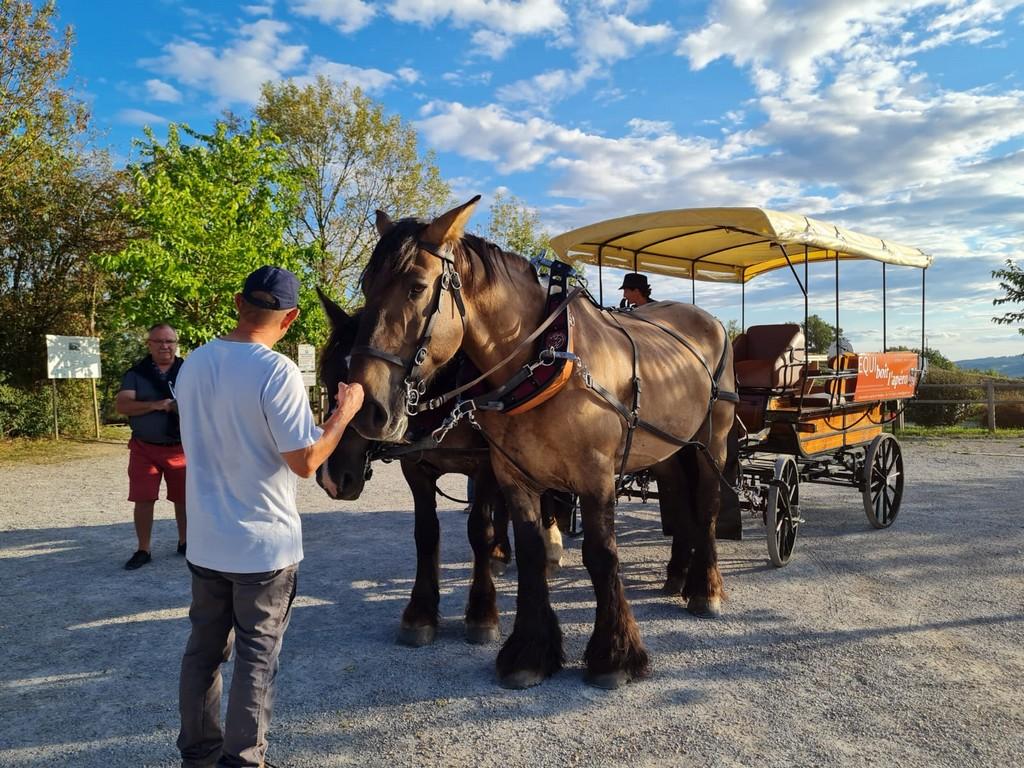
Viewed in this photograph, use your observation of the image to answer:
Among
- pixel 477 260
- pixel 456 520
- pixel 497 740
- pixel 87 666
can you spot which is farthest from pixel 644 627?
pixel 456 520

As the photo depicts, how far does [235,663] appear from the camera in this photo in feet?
7.06

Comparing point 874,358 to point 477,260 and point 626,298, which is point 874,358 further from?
point 477,260

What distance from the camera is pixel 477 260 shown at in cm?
289

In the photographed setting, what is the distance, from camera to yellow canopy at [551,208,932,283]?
453 centimetres

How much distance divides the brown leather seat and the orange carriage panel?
57 cm

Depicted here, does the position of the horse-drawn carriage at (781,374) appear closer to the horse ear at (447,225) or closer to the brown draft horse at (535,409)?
the brown draft horse at (535,409)

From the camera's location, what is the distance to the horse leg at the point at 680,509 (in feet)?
14.5

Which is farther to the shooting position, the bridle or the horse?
the horse

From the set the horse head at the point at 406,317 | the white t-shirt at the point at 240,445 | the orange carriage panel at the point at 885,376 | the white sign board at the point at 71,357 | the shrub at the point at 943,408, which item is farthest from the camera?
the shrub at the point at 943,408

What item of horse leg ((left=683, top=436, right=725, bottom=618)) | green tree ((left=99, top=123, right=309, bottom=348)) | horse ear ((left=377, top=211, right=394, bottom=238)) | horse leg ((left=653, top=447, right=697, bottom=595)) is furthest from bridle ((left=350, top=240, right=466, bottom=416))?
green tree ((left=99, top=123, right=309, bottom=348))

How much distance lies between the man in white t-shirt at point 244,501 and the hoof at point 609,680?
5.11 feet

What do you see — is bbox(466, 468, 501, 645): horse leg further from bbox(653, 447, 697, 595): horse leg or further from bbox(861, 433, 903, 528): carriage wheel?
bbox(861, 433, 903, 528): carriage wheel

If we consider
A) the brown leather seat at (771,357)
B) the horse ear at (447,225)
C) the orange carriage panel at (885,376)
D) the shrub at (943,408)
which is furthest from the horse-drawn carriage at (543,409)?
the shrub at (943,408)

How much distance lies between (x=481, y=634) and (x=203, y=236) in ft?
38.9
